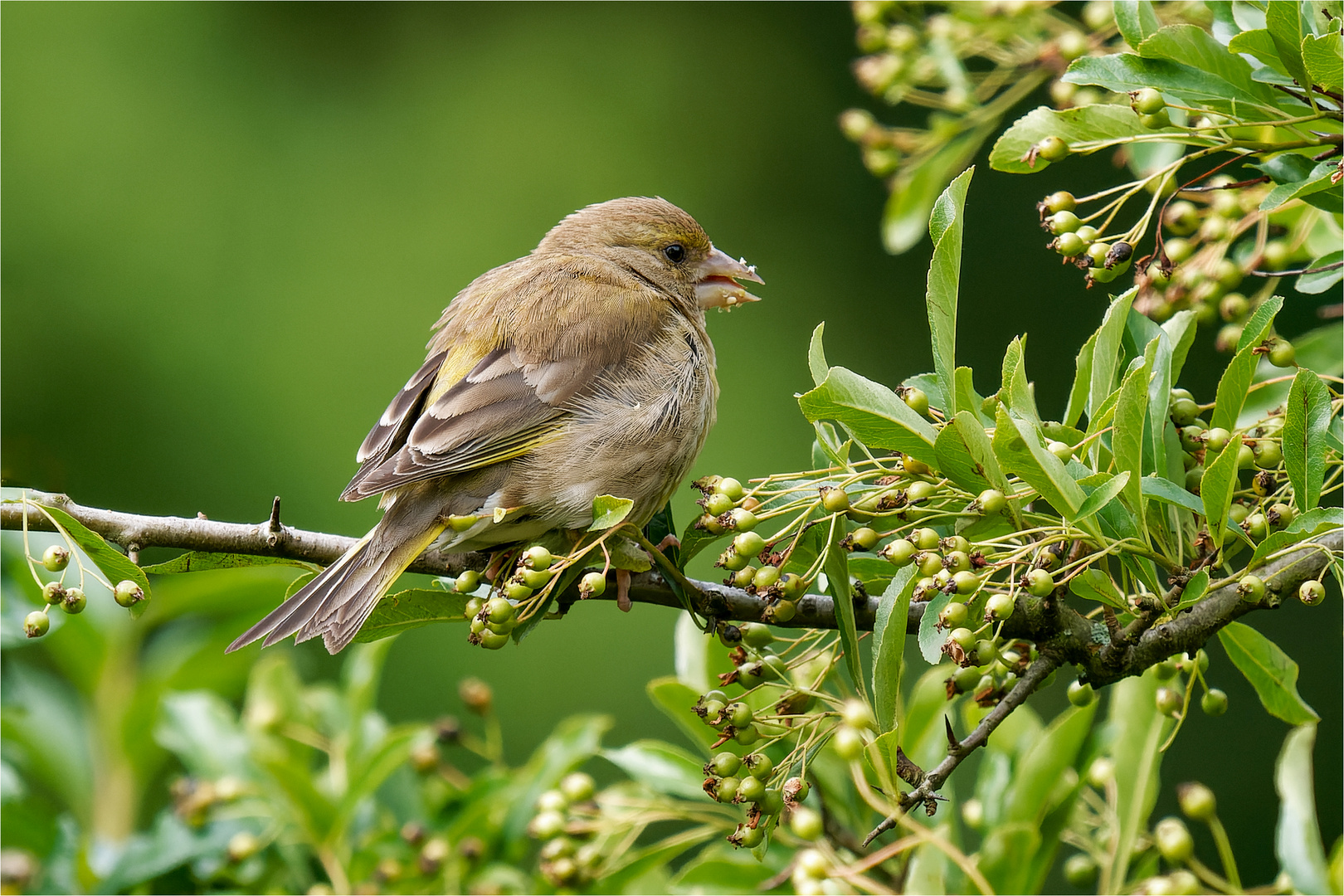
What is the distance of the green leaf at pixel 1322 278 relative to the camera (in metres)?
2.12

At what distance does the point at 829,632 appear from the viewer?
90.7 inches

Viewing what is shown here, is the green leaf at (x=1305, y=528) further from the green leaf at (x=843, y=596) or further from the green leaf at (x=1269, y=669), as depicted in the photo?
the green leaf at (x=843, y=596)

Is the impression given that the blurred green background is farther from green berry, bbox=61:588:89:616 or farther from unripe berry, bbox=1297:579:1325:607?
unripe berry, bbox=1297:579:1325:607

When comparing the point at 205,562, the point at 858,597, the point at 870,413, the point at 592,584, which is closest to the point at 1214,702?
the point at 858,597

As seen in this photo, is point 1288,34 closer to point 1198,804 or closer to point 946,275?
point 946,275

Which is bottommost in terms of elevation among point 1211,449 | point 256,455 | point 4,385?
point 256,455

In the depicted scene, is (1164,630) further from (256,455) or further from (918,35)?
(256,455)

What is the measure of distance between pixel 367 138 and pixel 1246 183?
802 cm

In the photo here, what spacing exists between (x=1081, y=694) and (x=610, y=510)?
868 millimetres

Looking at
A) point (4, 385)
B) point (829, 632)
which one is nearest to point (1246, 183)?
point (829, 632)

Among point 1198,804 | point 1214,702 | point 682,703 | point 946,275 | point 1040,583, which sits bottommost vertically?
point 1198,804

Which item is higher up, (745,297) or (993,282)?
(745,297)

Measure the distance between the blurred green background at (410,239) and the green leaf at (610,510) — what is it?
228 inches

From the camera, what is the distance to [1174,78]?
207 cm
